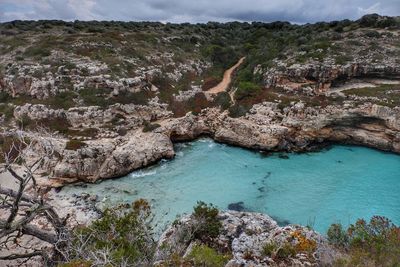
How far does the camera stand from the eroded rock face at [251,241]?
39.2 ft

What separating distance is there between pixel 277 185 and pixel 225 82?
83.0ft

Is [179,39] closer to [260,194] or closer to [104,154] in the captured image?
[104,154]

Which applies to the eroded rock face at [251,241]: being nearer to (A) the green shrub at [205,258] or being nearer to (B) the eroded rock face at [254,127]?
(A) the green shrub at [205,258]

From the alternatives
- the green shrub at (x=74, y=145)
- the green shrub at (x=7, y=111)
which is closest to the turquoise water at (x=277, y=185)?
the green shrub at (x=74, y=145)

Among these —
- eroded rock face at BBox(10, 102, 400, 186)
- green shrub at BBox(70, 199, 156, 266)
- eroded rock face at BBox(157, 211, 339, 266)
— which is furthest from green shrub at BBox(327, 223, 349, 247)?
eroded rock face at BBox(10, 102, 400, 186)

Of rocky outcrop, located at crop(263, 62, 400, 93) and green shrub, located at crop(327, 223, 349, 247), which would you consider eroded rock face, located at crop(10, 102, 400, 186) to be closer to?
rocky outcrop, located at crop(263, 62, 400, 93)

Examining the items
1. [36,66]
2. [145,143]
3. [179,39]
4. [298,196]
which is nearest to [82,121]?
[145,143]

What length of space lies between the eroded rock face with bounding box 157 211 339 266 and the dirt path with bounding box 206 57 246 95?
1117 inches

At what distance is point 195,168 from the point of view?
2950cm

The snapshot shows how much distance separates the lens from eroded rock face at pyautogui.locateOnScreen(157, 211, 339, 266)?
1195cm

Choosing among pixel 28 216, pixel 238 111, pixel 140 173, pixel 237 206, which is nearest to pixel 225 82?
pixel 238 111

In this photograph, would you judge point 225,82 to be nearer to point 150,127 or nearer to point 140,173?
point 150,127

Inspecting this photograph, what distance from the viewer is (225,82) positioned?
49.0 metres

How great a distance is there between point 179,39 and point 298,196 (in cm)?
4362
